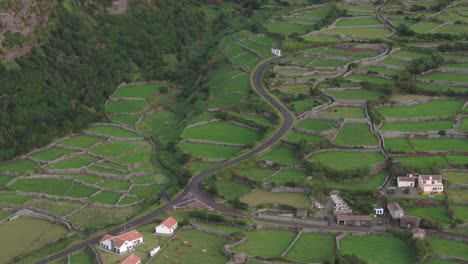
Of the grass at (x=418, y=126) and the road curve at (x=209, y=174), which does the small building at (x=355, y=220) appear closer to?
the road curve at (x=209, y=174)

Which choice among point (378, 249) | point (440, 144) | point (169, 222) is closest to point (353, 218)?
point (378, 249)

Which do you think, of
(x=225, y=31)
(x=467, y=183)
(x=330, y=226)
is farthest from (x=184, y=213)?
(x=225, y=31)

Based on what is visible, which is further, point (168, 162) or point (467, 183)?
point (168, 162)

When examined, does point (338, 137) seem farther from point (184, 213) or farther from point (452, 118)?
point (184, 213)

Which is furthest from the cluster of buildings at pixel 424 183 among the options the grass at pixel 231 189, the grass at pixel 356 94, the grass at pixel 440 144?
the grass at pixel 356 94

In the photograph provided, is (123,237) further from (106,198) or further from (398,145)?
(398,145)

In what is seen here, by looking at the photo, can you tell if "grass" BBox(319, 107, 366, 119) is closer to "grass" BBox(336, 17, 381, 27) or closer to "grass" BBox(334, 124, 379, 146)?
"grass" BBox(334, 124, 379, 146)

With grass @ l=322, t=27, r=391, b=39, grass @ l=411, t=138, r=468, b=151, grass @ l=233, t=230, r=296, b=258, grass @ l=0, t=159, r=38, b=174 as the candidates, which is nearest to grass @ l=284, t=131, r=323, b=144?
grass @ l=411, t=138, r=468, b=151
